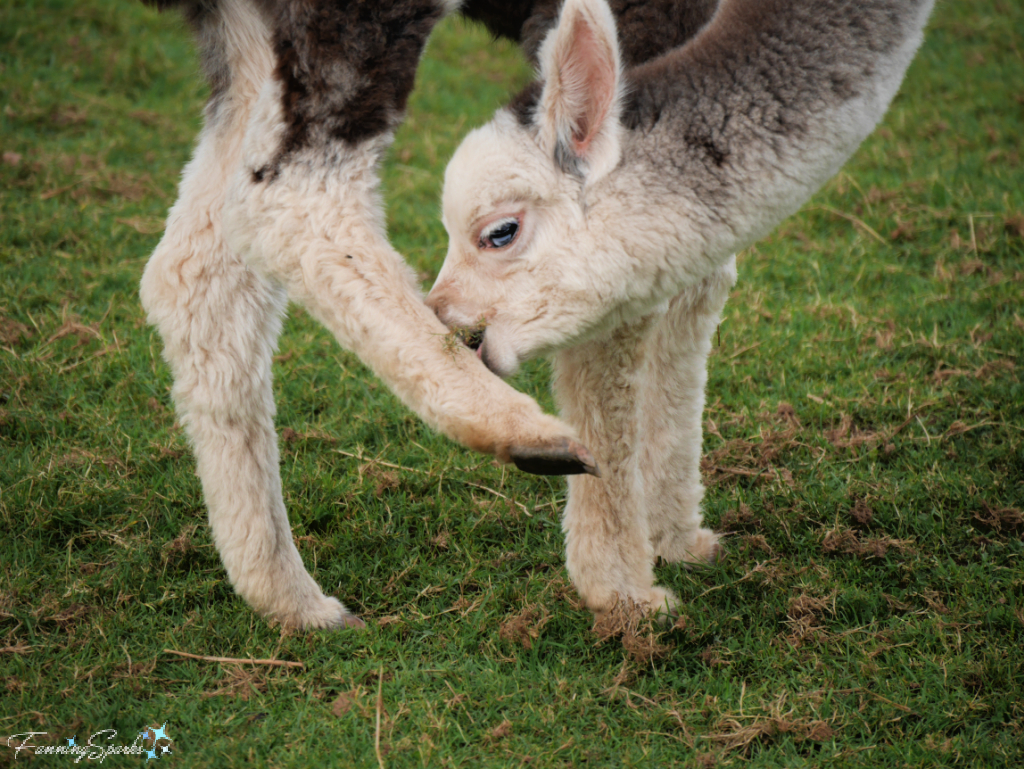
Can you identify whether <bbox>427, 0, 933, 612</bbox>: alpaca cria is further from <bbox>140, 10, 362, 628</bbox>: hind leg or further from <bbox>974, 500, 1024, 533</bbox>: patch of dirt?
<bbox>974, 500, 1024, 533</bbox>: patch of dirt

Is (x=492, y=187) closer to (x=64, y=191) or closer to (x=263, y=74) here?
(x=263, y=74)

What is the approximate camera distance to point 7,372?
446cm

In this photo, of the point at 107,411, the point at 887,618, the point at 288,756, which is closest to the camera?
the point at 288,756

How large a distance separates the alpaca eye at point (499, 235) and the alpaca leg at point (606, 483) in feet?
1.67

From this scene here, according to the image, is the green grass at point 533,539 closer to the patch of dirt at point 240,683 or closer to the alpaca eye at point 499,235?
the patch of dirt at point 240,683

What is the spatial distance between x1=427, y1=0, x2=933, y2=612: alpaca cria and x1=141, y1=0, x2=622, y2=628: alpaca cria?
24 centimetres

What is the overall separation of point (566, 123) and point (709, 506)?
6.15 ft

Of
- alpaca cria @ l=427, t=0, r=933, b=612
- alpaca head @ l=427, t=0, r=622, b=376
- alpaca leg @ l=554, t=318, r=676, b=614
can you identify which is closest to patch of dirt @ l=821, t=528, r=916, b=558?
alpaca leg @ l=554, t=318, r=676, b=614

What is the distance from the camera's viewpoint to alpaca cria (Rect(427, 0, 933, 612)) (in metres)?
2.68

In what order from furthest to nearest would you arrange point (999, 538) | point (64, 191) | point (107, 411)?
point (64, 191) → point (107, 411) → point (999, 538)

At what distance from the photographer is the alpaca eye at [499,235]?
2771 millimetres

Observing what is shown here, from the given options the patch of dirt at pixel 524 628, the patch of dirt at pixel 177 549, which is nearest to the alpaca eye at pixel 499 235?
the patch of dirt at pixel 524 628

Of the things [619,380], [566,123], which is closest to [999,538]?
[619,380]

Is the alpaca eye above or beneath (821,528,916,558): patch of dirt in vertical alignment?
above
